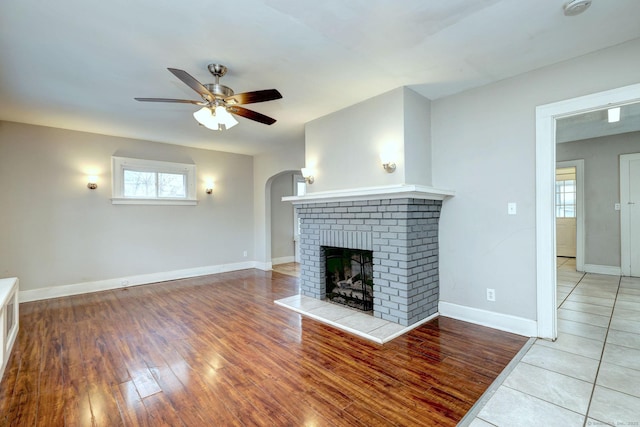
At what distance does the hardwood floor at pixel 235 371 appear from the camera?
181 cm

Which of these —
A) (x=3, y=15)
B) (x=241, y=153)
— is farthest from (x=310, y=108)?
(x=241, y=153)

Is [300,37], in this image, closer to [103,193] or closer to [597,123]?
[103,193]

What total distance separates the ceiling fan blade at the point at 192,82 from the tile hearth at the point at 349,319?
2593mm

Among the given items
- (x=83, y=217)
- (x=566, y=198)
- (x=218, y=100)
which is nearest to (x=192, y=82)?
(x=218, y=100)

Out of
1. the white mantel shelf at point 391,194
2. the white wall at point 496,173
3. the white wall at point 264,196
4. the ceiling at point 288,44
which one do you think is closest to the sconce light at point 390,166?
the white mantel shelf at point 391,194

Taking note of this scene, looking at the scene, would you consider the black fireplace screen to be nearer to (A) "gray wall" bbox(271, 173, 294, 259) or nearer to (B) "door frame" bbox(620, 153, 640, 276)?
(A) "gray wall" bbox(271, 173, 294, 259)

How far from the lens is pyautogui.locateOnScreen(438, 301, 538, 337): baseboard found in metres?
2.88

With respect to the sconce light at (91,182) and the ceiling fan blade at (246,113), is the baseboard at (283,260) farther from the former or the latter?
the ceiling fan blade at (246,113)

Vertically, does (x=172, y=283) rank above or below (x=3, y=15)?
below

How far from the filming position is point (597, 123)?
15.1ft

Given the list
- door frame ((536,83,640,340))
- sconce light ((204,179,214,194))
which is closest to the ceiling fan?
door frame ((536,83,640,340))

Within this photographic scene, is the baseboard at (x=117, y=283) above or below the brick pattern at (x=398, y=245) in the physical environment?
below

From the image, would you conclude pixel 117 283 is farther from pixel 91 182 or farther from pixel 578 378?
pixel 578 378

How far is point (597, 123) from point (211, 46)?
5.72 metres
